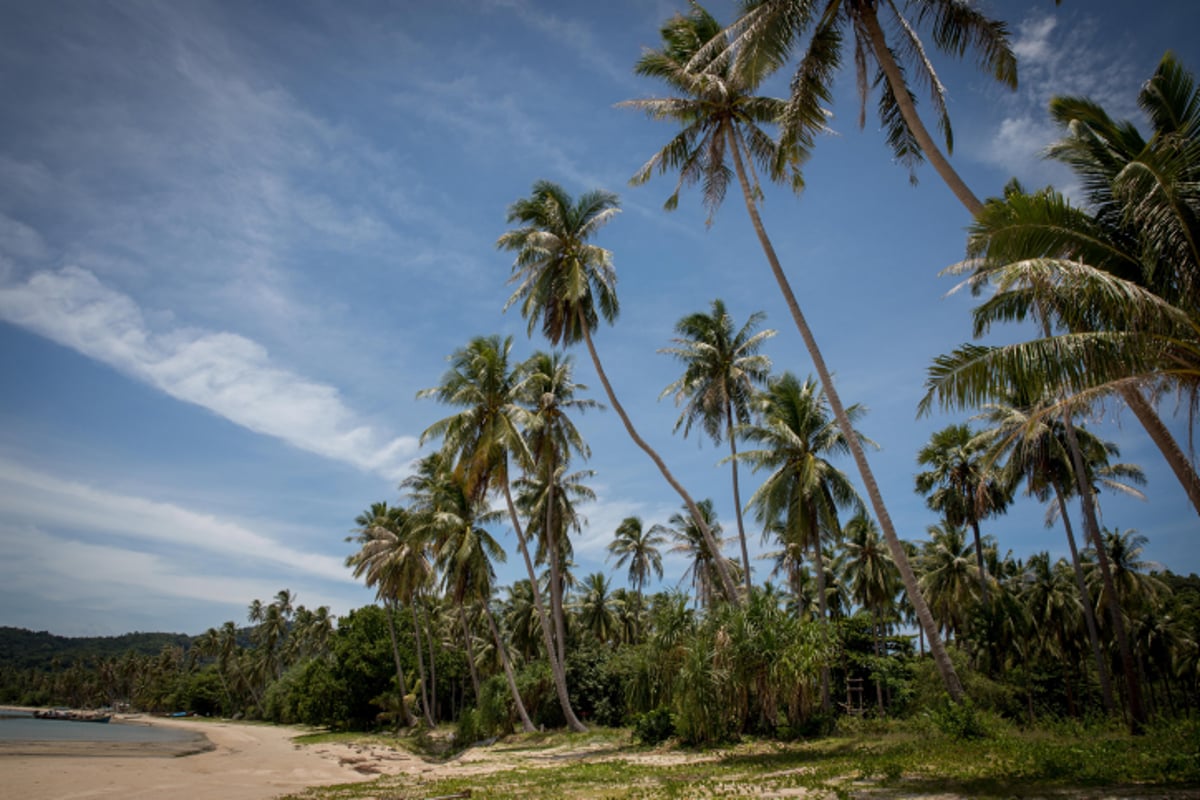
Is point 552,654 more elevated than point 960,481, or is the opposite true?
point 960,481

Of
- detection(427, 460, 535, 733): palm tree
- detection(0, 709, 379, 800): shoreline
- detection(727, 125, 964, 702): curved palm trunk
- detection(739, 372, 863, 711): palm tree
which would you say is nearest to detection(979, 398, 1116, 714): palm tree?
detection(739, 372, 863, 711): palm tree

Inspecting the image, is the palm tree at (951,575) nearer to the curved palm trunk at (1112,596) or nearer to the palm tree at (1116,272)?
the curved palm trunk at (1112,596)

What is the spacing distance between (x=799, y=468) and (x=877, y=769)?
13545mm

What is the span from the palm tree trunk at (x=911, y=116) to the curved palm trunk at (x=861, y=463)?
205 inches

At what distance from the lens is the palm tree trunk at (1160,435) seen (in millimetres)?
9219

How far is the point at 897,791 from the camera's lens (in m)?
9.05

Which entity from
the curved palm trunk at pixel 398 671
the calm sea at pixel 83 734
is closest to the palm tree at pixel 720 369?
the curved palm trunk at pixel 398 671

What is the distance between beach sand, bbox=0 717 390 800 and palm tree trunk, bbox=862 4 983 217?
19.9 m

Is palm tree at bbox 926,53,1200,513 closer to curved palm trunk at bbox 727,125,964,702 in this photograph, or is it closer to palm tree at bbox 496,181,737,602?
curved palm trunk at bbox 727,125,964,702

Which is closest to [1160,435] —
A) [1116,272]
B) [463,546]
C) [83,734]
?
[1116,272]

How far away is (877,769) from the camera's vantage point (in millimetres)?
10891

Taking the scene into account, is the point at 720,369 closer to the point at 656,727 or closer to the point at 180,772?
the point at 656,727

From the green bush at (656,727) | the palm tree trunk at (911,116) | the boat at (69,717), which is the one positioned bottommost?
the boat at (69,717)

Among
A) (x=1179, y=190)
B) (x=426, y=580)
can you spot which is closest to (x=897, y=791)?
(x=1179, y=190)
